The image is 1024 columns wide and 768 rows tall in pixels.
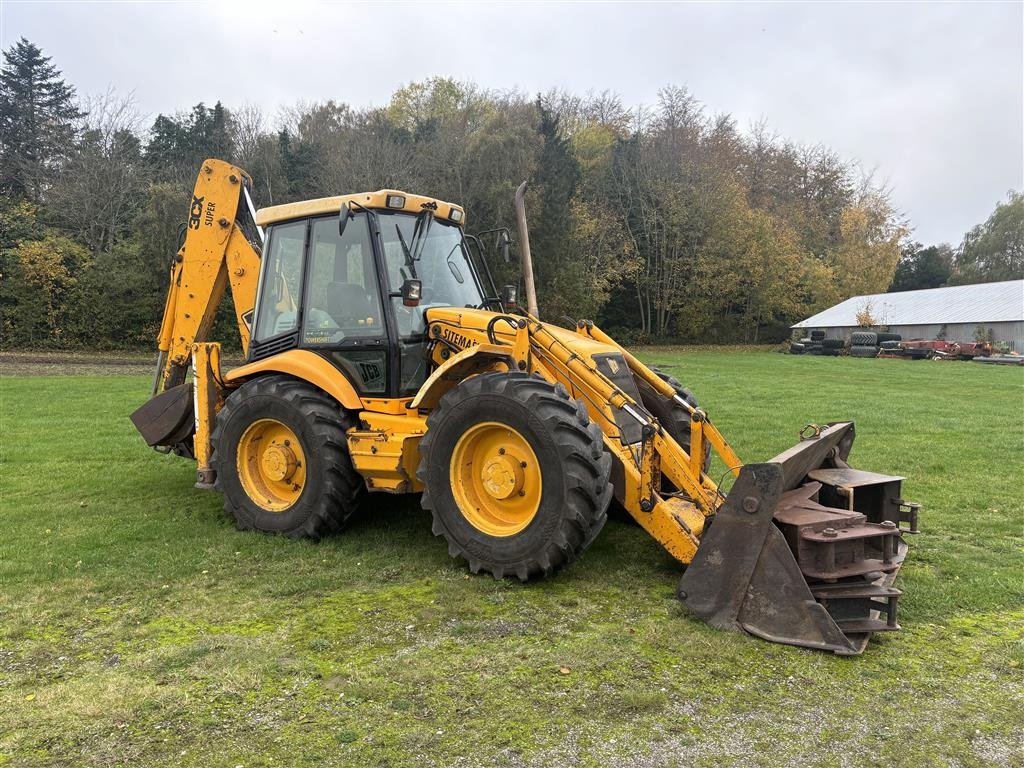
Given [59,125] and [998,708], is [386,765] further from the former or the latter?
[59,125]

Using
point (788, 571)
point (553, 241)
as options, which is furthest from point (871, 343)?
point (788, 571)

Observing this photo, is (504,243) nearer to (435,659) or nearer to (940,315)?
(435,659)

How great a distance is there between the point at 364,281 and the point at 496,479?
215 centimetres

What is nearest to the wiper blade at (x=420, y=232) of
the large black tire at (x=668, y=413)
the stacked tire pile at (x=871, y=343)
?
the large black tire at (x=668, y=413)

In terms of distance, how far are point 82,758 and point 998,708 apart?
4.01 metres

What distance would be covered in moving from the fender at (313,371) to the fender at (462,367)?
0.60 m

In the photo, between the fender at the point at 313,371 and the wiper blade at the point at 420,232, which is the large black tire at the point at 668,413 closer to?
the wiper blade at the point at 420,232

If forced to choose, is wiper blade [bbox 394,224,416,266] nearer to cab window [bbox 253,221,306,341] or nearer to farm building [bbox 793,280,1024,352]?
cab window [bbox 253,221,306,341]

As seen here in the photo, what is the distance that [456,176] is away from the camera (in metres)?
30.9

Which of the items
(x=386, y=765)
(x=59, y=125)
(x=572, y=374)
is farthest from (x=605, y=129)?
(x=386, y=765)

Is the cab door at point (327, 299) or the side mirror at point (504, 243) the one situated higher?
the side mirror at point (504, 243)

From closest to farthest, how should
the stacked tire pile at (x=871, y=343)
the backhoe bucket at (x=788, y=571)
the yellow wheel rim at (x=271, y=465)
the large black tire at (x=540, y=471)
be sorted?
1. the backhoe bucket at (x=788, y=571)
2. the large black tire at (x=540, y=471)
3. the yellow wheel rim at (x=271, y=465)
4. the stacked tire pile at (x=871, y=343)

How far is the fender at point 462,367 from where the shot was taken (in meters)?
5.20

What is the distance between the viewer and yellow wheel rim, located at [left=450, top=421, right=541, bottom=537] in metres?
4.84
